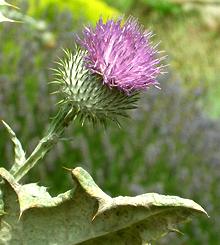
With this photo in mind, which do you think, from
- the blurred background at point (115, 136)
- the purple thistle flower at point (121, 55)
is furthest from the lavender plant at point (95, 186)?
the blurred background at point (115, 136)

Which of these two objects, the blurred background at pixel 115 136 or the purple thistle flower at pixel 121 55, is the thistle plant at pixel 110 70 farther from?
the blurred background at pixel 115 136

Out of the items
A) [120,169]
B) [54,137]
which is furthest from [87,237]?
[120,169]

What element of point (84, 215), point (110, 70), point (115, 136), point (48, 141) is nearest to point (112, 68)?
point (110, 70)

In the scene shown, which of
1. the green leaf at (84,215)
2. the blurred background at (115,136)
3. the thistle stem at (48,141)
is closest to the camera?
the green leaf at (84,215)

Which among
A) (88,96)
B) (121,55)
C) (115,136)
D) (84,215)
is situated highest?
(121,55)

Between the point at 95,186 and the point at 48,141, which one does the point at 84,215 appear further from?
the point at 48,141

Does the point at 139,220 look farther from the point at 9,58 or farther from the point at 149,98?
the point at 149,98
